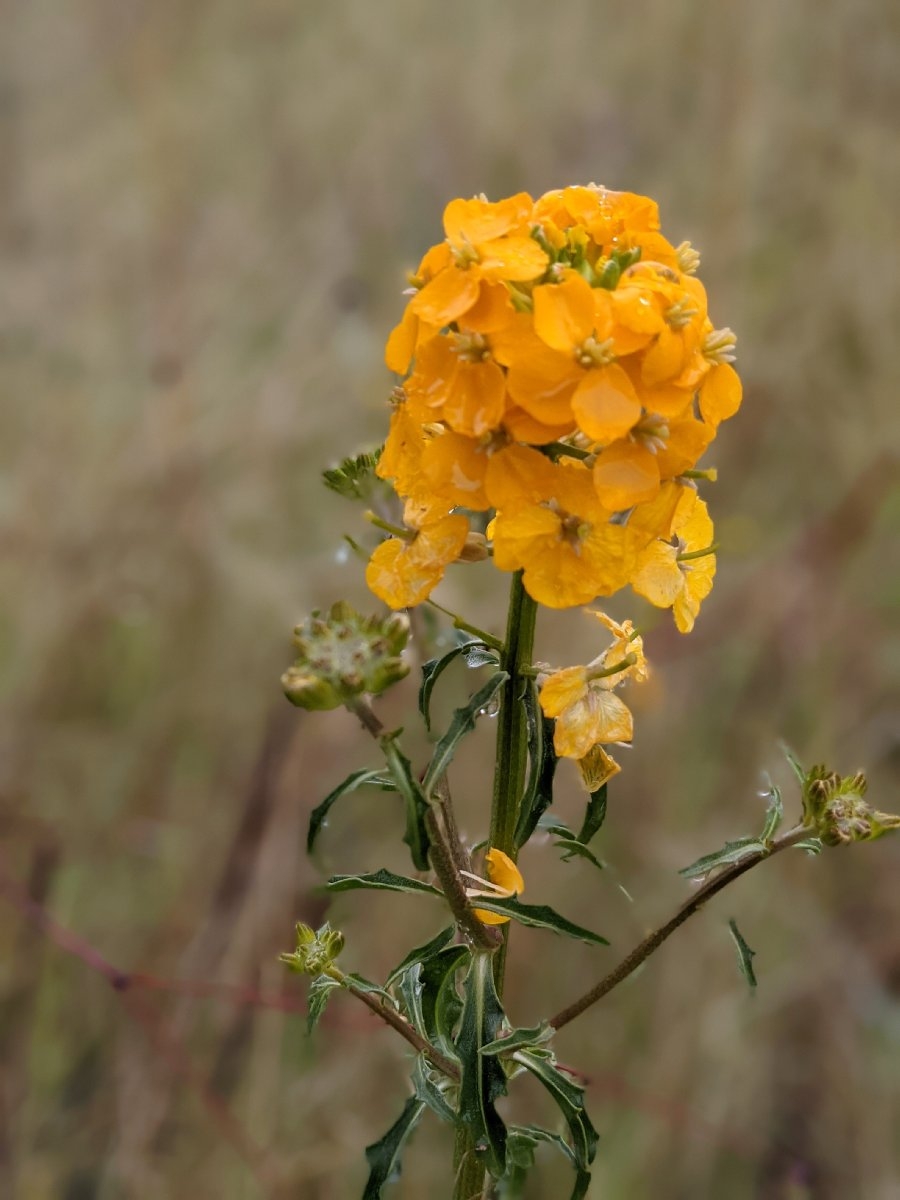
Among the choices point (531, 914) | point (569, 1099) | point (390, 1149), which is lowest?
point (390, 1149)

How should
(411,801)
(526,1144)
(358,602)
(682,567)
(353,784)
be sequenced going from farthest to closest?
(358,602), (526,1144), (682,567), (353,784), (411,801)

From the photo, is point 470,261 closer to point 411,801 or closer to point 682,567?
point 682,567

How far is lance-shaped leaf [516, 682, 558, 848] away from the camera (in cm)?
150

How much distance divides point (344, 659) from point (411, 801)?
19 cm

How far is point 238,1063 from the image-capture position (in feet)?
10.7

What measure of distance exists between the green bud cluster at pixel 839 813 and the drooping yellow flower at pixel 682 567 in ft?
0.97

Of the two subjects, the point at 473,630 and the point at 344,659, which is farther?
the point at 473,630

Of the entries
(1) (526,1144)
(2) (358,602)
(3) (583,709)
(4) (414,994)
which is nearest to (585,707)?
(3) (583,709)

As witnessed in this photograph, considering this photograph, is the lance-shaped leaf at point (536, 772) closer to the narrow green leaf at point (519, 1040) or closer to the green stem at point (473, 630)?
the green stem at point (473, 630)

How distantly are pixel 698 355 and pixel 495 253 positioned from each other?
31cm

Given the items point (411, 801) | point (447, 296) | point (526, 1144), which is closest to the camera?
point (411, 801)

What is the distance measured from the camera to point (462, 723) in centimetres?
144

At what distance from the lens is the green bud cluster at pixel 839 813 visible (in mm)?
1445

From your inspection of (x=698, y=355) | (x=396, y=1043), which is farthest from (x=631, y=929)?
(x=698, y=355)
